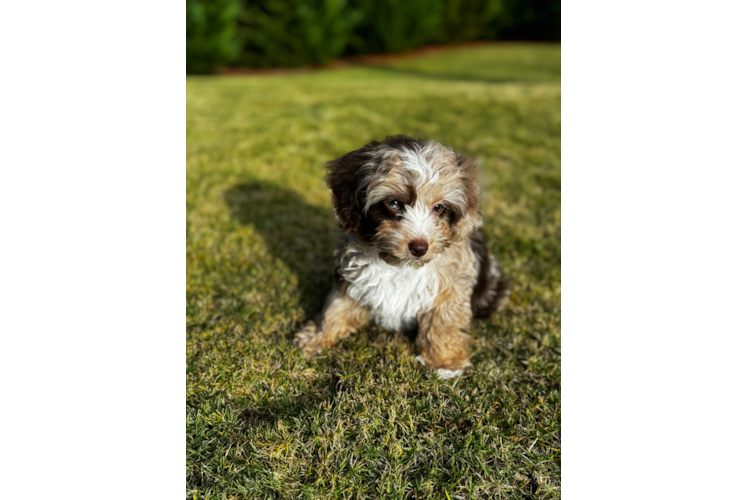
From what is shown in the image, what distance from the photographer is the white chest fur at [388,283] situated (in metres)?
3.38

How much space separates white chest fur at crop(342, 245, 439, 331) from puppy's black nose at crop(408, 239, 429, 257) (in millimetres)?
359

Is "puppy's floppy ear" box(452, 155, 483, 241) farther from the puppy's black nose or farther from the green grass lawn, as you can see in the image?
the green grass lawn

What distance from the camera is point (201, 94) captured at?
43.1 feet

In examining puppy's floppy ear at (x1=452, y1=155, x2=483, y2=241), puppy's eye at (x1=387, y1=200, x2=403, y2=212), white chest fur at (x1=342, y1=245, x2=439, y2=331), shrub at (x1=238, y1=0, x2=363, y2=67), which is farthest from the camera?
shrub at (x1=238, y1=0, x2=363, y2=67)

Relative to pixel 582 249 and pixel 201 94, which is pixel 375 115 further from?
pixel 582 249

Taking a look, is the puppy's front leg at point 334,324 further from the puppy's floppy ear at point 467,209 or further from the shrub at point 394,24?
the shrub at point 394,24

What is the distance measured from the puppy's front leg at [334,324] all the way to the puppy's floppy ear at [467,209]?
1.07 metres

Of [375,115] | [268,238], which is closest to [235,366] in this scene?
[268,238]

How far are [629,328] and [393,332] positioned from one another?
6.10 feet

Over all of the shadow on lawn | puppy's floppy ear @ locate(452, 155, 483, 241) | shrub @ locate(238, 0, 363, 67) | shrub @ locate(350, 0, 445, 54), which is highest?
shrub @ locate(350, 0, 445, 54)

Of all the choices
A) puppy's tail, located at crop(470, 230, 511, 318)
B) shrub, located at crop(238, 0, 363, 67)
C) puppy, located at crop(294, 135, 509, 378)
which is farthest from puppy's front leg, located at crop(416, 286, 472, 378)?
shrub, located at crop(238, 0, 363, 67)

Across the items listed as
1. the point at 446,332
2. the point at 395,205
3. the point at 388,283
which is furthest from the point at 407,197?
the point at 446,332

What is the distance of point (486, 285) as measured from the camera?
4.19 metres

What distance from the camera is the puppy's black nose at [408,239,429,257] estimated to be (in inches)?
116
